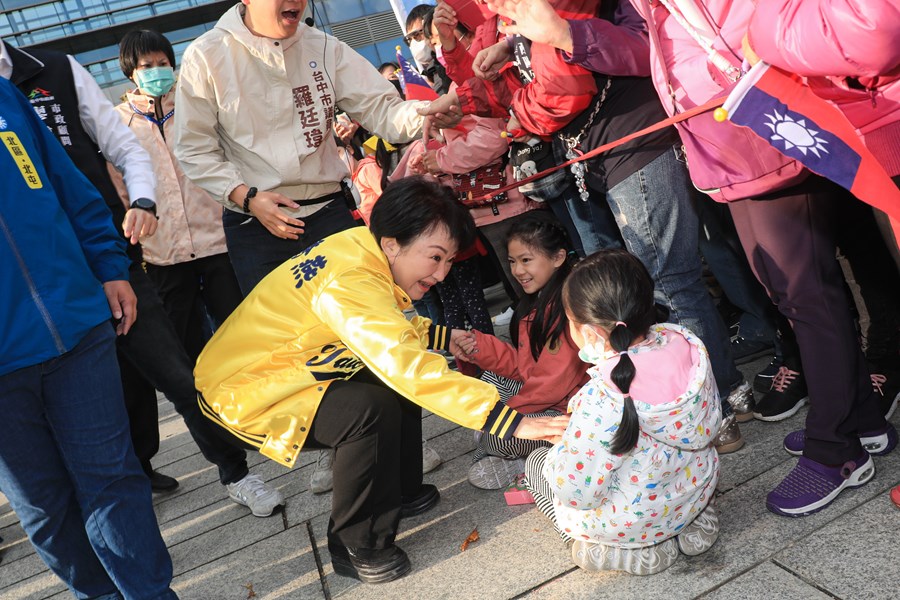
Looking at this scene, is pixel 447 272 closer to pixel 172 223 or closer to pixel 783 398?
pixel 783 398

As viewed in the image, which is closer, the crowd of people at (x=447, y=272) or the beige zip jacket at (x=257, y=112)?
the crowd of people at (x=447, y=272)

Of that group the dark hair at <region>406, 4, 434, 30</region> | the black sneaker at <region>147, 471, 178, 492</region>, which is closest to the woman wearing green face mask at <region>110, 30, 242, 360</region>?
the black sneaker at <region>147, 471, 178, 492</region>

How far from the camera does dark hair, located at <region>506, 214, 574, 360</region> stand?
9.26ft

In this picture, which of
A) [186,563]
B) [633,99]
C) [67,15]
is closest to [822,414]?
[633,99]

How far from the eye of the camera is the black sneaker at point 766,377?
2.85 metres

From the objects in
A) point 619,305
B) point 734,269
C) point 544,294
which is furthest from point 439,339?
point 734,269

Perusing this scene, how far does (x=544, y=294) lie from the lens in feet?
9.71

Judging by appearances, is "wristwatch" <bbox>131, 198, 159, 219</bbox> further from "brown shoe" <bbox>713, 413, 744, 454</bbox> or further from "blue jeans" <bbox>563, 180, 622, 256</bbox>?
"brown shoe" <bbox>713, 413, 744, 454</bbox>

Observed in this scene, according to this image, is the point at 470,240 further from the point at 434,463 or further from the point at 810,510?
the point at 810,510

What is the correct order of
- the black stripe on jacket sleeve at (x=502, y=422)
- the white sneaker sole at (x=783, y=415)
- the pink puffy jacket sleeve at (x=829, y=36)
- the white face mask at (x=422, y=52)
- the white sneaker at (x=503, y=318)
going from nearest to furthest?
1. the pink puffy jacket sleeve at (x=829, y=36)
2. the black stripe on jacket sleeve at (x=502, y=422)
3. the white sneaker sole at (x=783, y=415)
4. the white face mask at (x=422, y=52)
5. the white sneaker at (x=503, y=318)

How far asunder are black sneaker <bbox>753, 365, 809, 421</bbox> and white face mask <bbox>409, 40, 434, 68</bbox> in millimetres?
3202

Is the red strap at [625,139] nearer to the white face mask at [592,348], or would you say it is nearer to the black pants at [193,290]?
the white face mask at [592,348]

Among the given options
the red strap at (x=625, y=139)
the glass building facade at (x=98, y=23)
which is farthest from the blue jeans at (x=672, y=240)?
the glass building facade at (x=98, y=23)

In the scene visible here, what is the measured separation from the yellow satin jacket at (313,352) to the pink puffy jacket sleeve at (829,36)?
3.83ft
